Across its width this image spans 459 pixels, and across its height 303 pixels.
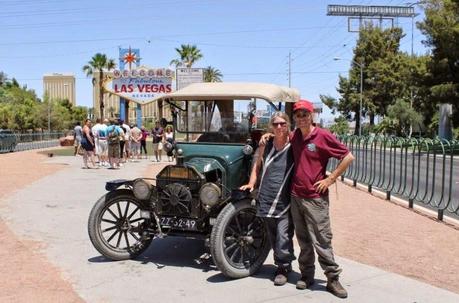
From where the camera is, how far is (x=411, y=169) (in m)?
12.0

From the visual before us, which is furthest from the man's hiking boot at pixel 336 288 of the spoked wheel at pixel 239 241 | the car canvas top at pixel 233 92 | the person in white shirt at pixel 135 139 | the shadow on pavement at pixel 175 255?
the person in white shirt at pixel 135 139

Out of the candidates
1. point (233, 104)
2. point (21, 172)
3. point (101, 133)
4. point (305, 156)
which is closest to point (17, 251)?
point (233, 104)

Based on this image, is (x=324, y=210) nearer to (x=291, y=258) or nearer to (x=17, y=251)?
(x=291, y=258)

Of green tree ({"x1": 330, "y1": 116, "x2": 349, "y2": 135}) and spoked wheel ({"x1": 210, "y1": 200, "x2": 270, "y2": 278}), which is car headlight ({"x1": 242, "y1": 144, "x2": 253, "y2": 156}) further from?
green tree ({"x1": 330, "y1": 116, "x2": 349, "y2": 135})

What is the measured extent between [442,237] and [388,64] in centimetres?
5195

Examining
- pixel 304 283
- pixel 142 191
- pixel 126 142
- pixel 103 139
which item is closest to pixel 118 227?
pixel 142 191

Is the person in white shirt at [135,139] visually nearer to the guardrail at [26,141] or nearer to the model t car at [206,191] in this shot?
the guardrail at [26,141]

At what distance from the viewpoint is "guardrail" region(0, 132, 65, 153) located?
101 ft

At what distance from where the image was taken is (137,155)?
988 inches

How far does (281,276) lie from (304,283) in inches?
9.4

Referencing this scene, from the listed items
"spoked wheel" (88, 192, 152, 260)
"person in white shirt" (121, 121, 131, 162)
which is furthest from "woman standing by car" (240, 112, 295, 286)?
"person in white shirt" (121, 121, 131, 162)

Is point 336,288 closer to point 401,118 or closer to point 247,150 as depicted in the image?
point 247,150

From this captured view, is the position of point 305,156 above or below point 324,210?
above

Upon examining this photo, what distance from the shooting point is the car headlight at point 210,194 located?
223 inches
